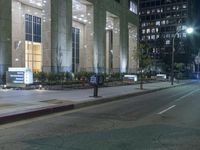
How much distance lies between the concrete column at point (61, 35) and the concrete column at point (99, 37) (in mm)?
9369

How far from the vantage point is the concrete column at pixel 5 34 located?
3200 centimetres

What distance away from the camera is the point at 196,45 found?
15638cm

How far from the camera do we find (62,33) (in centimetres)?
4175

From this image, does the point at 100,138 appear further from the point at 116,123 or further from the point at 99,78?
the point at 99,78

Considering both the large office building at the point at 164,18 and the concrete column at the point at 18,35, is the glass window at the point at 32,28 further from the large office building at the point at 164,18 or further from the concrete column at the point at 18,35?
the large office building at the point at 164,18

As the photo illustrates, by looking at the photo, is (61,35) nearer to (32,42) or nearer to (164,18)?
(32,42)

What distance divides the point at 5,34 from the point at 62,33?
10.4 meters

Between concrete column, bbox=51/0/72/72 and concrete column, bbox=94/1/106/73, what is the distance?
937 centimetres

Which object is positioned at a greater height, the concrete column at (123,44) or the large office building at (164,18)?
the large office building at (164,18)

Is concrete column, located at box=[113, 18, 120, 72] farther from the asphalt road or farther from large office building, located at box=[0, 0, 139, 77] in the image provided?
the asphalt road

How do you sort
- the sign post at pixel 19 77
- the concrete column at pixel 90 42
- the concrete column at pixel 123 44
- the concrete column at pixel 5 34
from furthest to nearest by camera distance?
1. the concrete column at pixel 123 44
2. the concrete column at pixel 90 42
3. the concrete column at pixel 5 34
4. the sign post at pixel 19 77

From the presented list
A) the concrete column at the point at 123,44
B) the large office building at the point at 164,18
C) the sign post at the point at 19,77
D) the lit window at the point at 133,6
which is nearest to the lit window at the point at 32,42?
the concrete column at the point at 123,44

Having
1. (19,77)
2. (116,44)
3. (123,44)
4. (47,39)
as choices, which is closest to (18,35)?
(47,39)

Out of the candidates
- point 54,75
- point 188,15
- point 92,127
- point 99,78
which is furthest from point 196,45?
point 92,127
